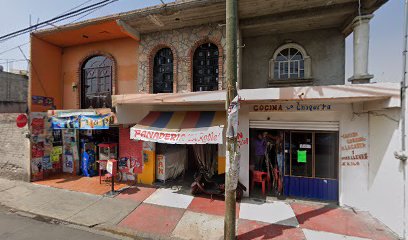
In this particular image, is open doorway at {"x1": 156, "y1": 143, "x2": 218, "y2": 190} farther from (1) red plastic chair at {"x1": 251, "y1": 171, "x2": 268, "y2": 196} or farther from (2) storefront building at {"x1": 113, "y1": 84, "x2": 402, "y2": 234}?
(1) red plastic chair at {"x1": 251, "y1": 171, "x2": 268, "y2": 196}

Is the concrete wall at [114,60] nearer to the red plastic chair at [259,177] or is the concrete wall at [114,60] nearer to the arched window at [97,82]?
the arched window at [97,82]

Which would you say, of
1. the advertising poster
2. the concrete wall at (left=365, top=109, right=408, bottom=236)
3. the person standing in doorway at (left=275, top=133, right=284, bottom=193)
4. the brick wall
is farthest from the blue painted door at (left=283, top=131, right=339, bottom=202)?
the brick wall

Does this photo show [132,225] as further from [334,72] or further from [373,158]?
[334,72]

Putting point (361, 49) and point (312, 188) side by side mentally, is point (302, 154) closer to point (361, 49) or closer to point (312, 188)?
point (312, 188)

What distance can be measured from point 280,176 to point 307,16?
5537 millimetres

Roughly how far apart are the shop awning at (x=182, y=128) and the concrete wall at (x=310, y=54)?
8.00 ft

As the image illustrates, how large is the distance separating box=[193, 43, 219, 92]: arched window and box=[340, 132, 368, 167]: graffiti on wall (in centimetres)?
474

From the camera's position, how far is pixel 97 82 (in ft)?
31.6

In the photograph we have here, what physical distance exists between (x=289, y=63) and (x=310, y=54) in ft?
2.58

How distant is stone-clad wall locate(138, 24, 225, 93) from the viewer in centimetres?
761

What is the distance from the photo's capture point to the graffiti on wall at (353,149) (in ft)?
20.1

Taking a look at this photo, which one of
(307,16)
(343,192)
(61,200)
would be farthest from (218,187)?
(307,16)

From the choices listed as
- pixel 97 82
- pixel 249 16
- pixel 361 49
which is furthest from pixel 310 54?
pixel 97 82

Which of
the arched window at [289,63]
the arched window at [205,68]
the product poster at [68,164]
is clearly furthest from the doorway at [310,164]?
the product poster at [68,164]
